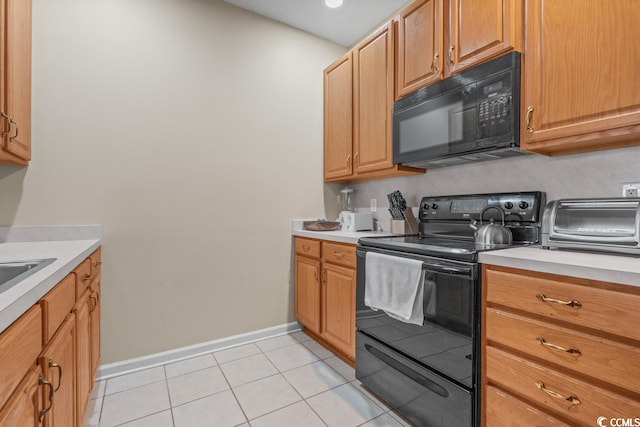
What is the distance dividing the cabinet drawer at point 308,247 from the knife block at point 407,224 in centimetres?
60

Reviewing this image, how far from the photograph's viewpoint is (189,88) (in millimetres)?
2279

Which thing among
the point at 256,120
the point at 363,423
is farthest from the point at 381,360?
the point at 256,120

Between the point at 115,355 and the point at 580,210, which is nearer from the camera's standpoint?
the point at 580,210

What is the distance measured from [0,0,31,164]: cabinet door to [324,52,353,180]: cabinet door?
2.00 metres

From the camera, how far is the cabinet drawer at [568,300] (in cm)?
89

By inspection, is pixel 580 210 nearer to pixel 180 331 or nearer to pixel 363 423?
pixel 363 423

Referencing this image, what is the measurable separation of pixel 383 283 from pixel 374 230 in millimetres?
1064

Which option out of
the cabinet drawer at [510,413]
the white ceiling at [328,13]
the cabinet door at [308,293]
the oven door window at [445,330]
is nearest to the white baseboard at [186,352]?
the cabinet door at [308,293]

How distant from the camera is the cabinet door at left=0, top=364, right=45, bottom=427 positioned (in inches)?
25.8

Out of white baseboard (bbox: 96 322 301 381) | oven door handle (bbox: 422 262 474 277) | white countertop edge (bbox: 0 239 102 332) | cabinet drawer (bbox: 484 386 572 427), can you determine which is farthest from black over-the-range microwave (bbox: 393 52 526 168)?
white countertop edge (bbox: 0 239 102 332)

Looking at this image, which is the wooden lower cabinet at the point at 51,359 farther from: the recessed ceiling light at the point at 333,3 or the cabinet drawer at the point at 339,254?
the recessed ceiling light at the point at 333,3

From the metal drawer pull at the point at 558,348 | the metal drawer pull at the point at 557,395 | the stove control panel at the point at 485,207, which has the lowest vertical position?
the metal drawer pull at the point at 557,395

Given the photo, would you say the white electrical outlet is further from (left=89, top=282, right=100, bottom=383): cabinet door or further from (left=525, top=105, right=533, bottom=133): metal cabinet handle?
(left=89, top=282, right=100, bottom=383): cabinet door

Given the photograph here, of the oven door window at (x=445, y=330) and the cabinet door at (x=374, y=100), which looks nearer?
the oven door window at (x=445, y=330)
